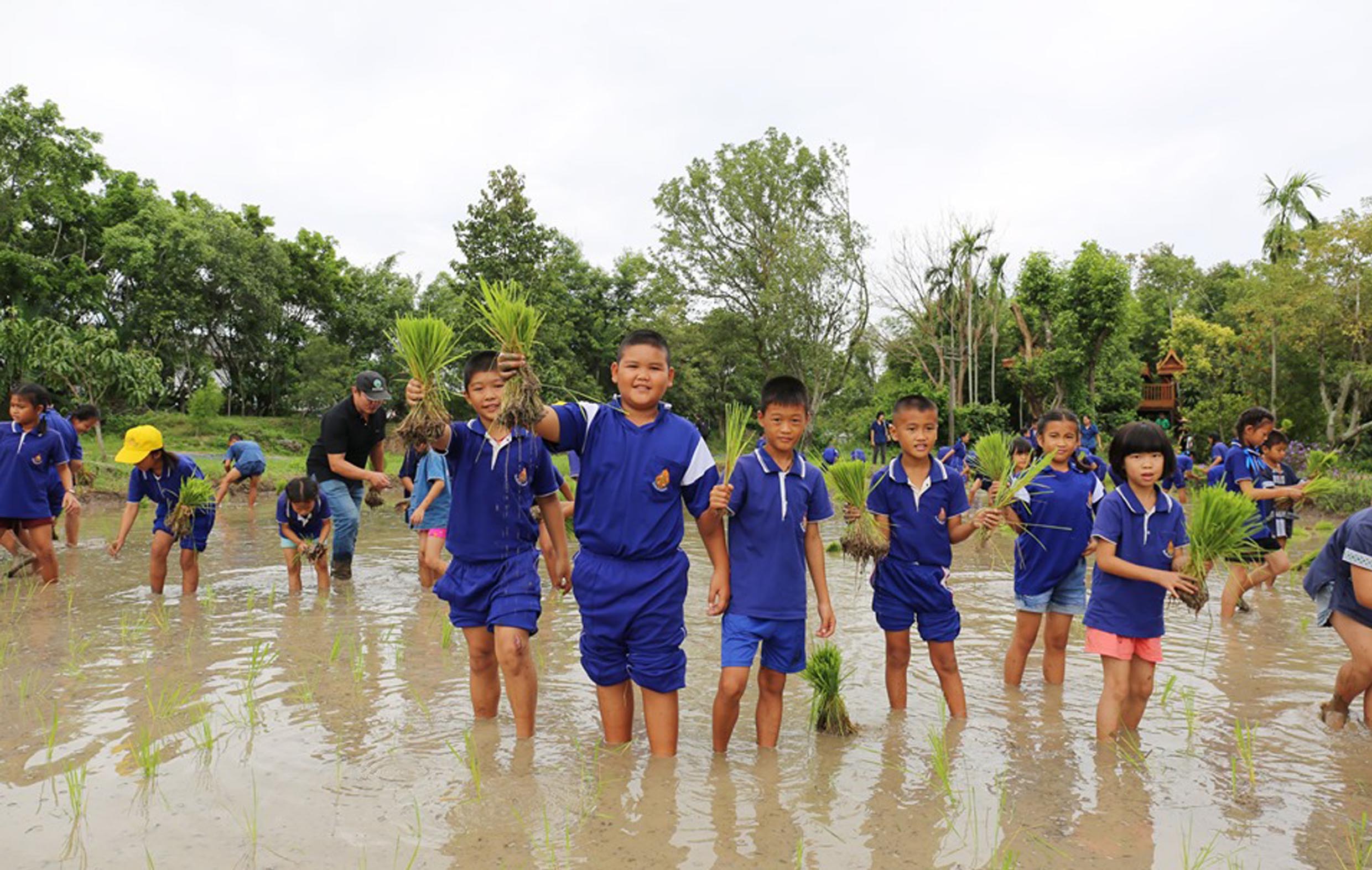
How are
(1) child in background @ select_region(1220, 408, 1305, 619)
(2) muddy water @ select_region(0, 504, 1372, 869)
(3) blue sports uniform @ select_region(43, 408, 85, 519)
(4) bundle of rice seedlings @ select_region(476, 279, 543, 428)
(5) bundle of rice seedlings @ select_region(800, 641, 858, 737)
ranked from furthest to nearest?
1. (3) blue sports uniform @ select_region(43, 408, 85, 519)
2. (1) child in background @ select_region(1220, 408, 1305, 619)
3. (5) bundle of rice seedlings @ select_region(800, 641, 858, 737)
4. (4) bundle of rice seedlings @ select_region(476, 279, 543, 428)
5. (2) muddy water @ select_region(0, 504, 1372, 869)

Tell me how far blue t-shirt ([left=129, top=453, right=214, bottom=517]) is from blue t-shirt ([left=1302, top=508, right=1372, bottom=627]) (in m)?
7.93

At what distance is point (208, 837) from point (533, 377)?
204 centimetres

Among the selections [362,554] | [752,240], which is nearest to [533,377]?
[362,554]

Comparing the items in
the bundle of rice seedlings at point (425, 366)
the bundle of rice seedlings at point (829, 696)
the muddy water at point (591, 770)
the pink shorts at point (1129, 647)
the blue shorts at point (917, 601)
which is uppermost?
the bundle of rice seedlings at point (425, 366)

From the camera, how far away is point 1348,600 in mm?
4438

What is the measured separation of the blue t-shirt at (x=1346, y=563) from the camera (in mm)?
4160

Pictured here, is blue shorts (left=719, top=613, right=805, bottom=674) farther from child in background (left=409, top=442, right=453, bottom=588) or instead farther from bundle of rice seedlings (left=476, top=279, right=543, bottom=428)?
child in background (left=409, top=442, right=453, bottom=588)

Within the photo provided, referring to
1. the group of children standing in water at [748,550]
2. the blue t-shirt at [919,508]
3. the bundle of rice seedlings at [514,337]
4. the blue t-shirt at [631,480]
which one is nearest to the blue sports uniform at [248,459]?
the group of children standing in water at [748,550]

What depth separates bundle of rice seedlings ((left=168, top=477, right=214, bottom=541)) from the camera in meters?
A: 7.39

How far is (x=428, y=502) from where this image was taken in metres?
7.44

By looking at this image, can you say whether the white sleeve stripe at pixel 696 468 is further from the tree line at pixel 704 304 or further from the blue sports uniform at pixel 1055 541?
the tree line at pixel 704 304

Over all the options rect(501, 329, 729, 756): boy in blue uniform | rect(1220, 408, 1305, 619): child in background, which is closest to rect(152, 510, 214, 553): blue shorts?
rect(501, 329, 729, 756): boy in blue uniform

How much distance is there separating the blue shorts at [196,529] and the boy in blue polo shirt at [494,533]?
4.49 meters

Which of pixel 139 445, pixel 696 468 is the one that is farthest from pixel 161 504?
pixel 696 468
